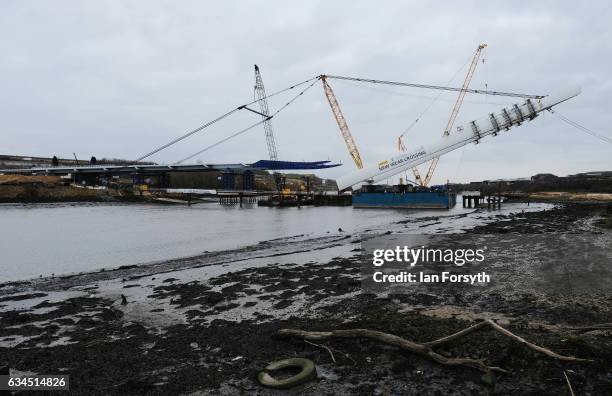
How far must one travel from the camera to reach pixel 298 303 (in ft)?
38.1

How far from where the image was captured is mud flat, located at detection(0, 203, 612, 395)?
20.2 feet

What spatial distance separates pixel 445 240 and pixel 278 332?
1996 cm

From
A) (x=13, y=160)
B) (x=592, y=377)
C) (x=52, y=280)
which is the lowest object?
(x=52, y=280)

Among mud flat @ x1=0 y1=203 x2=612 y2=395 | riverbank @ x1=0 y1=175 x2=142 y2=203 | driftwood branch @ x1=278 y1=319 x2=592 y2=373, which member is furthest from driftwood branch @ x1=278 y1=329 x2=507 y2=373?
riverbank @ x1=0 y1=175 x2=142 y2=203

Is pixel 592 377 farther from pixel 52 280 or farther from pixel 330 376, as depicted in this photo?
pixel 52 280

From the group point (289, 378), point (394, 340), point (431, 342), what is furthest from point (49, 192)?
point (431, 342)

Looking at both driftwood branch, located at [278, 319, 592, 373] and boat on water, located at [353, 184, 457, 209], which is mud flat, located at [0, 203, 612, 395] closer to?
driftwood branch, located at [278, 319, 592, 373]

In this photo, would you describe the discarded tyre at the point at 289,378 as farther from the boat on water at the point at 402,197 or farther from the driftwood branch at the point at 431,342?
the boat on water at the point at 402,197

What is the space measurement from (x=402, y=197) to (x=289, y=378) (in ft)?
264

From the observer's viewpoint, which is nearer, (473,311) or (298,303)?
(473,311)

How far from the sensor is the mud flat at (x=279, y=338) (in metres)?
6.16

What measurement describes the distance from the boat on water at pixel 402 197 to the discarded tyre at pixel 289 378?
251 ft

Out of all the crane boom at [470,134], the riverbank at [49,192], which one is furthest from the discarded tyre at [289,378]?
the riverbank at [49,192]

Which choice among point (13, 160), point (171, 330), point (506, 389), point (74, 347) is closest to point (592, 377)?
point (506, 389)
